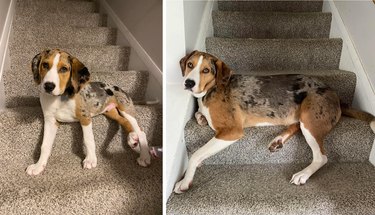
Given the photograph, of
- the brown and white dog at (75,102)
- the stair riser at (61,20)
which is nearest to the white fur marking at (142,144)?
the brown and white dog at (75,102)

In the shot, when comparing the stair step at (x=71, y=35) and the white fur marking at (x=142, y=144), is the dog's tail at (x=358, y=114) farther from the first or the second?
the stair step at (x=71, y=35)

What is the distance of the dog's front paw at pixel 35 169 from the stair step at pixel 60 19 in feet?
4.33

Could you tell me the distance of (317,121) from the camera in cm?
148

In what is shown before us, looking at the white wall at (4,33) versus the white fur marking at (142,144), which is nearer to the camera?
the white fur marking at (142,144)

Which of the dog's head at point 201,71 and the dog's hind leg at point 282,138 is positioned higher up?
the dog's head at point 201,71

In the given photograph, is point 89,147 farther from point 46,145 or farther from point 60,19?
point 60,19

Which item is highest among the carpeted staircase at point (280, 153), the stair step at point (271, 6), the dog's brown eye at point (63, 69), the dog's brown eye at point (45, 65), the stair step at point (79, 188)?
the stair step at point (271, 6)

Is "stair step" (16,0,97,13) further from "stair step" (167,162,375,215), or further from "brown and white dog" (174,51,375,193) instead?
"stair step" (167,162,375,215)

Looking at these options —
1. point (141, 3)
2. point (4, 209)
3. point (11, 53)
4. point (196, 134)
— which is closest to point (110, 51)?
point (141, 3)

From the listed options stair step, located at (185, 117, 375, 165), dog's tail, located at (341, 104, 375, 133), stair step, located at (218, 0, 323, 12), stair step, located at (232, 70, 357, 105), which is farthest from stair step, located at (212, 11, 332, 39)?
stair step, located at (185, 117, 375, 165)

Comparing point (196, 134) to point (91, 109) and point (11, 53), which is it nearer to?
point (91, 109)

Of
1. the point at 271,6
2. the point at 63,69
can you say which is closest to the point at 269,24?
the point at 271,6

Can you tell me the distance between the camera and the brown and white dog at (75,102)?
1.41 metres

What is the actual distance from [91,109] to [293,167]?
0.87 meters
